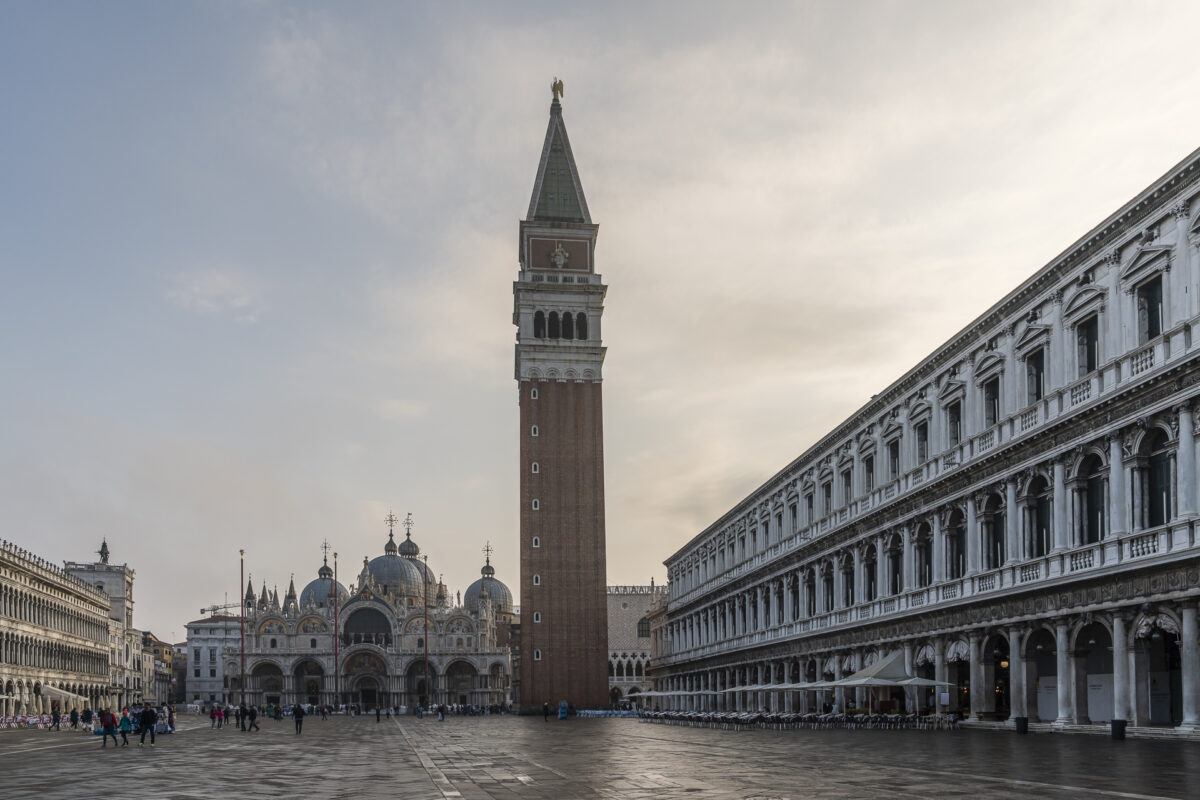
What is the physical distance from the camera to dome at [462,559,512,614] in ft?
538

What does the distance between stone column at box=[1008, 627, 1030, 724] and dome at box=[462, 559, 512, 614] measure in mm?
130469

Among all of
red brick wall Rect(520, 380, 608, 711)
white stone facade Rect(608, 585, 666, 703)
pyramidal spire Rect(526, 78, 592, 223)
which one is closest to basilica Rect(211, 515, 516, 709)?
white stone facade Rect(608, 585, 666, 703)

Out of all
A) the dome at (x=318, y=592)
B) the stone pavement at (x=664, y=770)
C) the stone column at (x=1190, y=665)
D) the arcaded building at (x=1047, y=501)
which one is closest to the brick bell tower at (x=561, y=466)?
the arcaded building at (x=1047, y=501)

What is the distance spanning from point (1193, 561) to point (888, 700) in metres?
21.8

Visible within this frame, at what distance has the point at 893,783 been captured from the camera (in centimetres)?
1848

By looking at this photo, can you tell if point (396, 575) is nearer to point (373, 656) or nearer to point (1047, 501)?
point (373, 656)

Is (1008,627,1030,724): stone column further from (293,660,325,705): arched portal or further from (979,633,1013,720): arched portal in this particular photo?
(293,660,325,705): arched portal

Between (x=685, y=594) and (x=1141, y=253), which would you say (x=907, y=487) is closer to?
(x=1141, y=253)

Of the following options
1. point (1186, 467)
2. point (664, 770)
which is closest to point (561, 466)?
point (1186, 467)

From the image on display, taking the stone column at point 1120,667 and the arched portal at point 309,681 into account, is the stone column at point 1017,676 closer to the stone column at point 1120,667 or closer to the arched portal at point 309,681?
the stone column at point 1120,667

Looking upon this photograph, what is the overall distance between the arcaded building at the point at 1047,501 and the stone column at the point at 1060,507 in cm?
6

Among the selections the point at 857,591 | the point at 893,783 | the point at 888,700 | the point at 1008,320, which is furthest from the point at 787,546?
the point at 893,783

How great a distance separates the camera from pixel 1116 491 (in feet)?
101

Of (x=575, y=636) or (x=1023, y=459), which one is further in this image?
(x=575, y=636)
